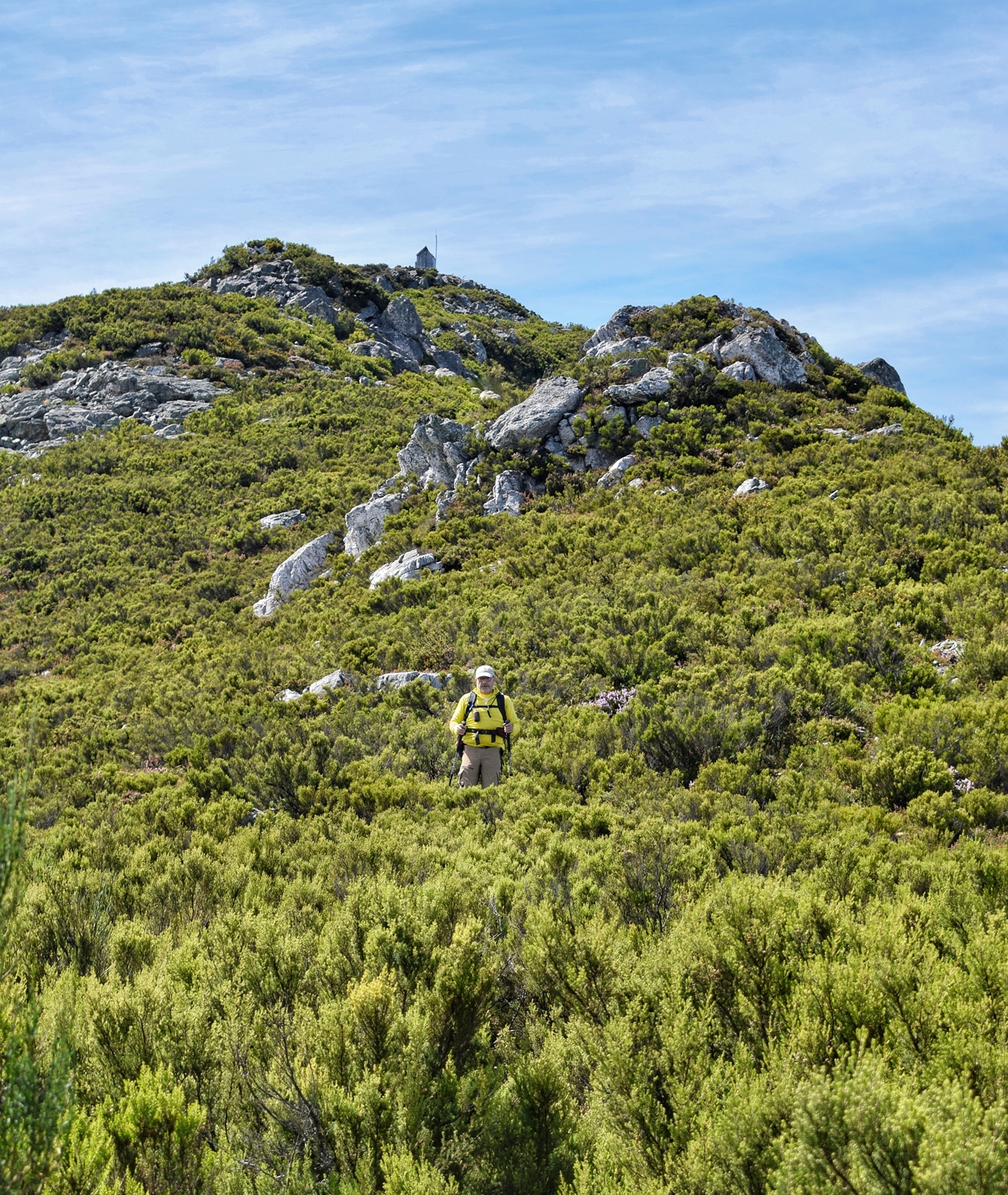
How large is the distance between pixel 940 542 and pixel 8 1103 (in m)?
13.3

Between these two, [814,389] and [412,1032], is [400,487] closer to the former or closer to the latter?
[814,389]

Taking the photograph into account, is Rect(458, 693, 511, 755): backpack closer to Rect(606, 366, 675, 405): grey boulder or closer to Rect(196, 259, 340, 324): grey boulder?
Rect(606, 366, 675, 405): grey boulder

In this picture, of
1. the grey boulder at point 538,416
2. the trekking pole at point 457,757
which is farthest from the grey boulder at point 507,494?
the trekking pole at point 457,757

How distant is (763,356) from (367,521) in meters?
12.7

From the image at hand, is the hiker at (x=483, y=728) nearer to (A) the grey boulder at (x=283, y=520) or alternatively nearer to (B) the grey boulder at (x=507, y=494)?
(B) the grey boulder at (x=507, y=494)

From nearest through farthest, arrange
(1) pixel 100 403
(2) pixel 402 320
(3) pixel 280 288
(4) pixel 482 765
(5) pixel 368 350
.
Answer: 1. (4) pixel 482 765
2. (1) pixel 100 403
3. (5) pixel 368 350
4. (3) pixel 280 288
5. (2) pixel 402 320

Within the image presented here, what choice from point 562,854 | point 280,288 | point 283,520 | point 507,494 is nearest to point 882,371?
point 507,494

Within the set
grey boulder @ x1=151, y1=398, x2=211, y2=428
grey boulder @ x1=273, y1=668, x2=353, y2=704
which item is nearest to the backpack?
grey boulder @ x1=273, y1=668, x2=353, y2=704

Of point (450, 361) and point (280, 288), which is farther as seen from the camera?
point (280, 288)

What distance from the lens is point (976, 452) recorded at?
50.9 ft

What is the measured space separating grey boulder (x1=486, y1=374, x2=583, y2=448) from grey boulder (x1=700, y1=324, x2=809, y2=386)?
4.67m

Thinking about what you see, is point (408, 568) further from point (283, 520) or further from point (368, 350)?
point (368, 350)

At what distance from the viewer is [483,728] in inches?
321

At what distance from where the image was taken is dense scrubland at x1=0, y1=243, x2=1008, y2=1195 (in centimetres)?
276
